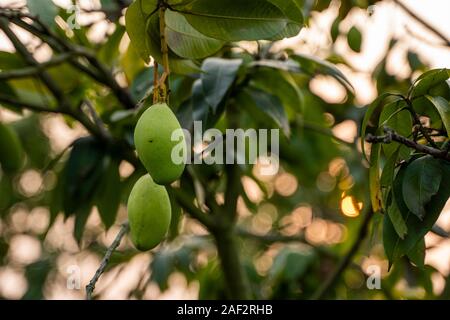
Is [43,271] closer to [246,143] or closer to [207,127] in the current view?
[246,143]

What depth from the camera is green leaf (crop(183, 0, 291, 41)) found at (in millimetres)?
624

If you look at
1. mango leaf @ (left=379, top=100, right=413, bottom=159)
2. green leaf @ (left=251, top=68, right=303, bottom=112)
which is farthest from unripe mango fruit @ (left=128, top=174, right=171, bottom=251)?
green leaf @ (left=251, top=68, right=303, bottom=112)

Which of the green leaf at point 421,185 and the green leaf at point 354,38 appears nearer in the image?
the green leaf at point 421,185

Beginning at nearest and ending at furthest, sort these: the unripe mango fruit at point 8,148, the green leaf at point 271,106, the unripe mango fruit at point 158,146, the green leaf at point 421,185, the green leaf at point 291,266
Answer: the unripe mango fruit at point 158,146 → the green leaf at point 421,185 → the green leaf at point 271,106 → the unripe mango fruit at point 8,148 → the green leaf at point 291,266

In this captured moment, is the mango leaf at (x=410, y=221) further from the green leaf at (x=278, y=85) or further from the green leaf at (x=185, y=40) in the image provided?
the green leaf at (x=278, y=85)

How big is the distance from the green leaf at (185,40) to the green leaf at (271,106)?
35cm

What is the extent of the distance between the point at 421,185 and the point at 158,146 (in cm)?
23

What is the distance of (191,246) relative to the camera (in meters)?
1.55

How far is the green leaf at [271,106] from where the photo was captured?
1009 mm

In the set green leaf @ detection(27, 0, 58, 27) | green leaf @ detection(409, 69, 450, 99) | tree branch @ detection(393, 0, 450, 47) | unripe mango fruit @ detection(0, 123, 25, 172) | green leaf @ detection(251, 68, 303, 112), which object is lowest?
unripe mango fruit @ detection(0, 123, 25, 172)

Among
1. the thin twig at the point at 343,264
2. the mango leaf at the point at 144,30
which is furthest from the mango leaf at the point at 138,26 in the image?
the thin twig at the point at 343,264

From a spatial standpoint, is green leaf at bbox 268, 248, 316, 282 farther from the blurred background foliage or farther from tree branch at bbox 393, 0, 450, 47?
tree branch at bbox 393, 0, 450, 47

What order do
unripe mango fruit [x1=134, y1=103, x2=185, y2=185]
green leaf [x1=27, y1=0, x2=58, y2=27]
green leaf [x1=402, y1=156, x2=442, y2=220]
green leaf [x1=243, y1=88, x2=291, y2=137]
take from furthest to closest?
1. green leaf [x1=243, y1=88, x2=291, y2=137]
2. green leaf [x1=27, y1=0, x2=58, y2=27]
3. green leaf [x1=402, y1=156, x2=442, y2=220]
4. unripe mango fruit [x1=134, y1=103, x2=185, y2=185]

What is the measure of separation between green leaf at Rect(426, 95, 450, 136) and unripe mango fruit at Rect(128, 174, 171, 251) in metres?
0.24
